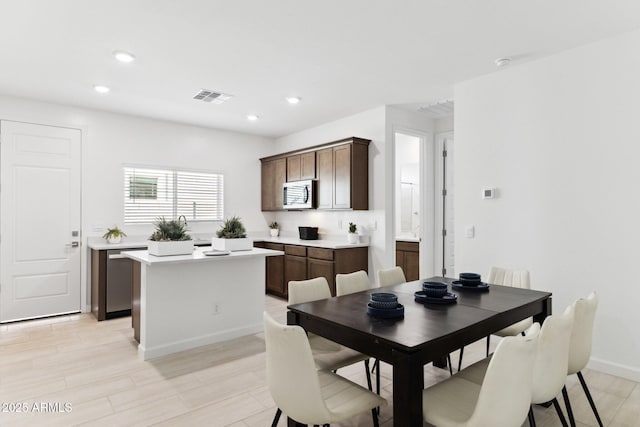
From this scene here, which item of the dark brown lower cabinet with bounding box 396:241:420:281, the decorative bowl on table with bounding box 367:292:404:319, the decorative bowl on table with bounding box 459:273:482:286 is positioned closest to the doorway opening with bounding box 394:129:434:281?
the dark brown lower cabinet with bounding box 396:241:420:281

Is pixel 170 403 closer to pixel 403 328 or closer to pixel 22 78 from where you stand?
pixel 403 328

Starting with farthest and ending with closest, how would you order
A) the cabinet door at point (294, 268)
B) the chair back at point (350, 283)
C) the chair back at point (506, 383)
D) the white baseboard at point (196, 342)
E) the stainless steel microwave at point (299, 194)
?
the stainless steel microwave at point (299, 194)
the cabinet door at point (294, 268)
the white baseboard at point (196, 342)
the chair back at point (350, 283)
the chair back at point (506, 383)

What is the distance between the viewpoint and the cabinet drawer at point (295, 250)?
5366 mm

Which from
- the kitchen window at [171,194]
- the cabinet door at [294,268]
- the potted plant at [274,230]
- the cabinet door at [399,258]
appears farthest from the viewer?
the potted plant at [274,230]

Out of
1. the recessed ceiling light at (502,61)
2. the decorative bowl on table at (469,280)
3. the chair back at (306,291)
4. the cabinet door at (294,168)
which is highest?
the recessed ceiling light at (502,61)

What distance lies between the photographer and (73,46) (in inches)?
126

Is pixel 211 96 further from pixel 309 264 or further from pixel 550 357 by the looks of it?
pixel 550 357

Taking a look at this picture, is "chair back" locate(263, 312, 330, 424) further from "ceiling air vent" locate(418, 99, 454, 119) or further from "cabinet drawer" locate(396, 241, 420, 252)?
"cabinet drawer" locate(396, 241, 420, 252)

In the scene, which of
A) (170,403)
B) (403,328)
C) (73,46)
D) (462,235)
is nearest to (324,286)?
(403,328)

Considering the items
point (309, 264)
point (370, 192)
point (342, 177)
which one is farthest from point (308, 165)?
point (309, 264)

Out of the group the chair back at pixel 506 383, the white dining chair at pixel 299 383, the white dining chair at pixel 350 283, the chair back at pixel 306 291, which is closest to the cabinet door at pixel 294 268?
the white dining chair at pixel 350 283

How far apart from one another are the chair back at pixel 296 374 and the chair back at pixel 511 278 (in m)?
2.17

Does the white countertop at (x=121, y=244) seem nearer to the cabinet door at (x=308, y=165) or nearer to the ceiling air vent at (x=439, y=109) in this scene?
the cabinet door at (x=308, y=165)

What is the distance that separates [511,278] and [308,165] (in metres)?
3.45
